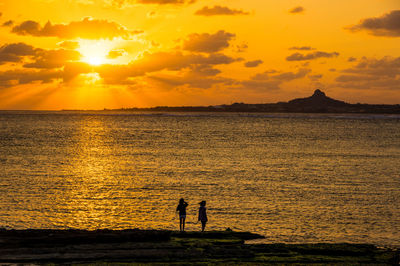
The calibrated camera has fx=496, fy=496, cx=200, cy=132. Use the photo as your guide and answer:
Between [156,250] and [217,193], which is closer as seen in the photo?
[156,250]

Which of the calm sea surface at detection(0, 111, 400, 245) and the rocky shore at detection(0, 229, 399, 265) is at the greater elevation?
the rocky shore at detection(0, 229, 399, 265)

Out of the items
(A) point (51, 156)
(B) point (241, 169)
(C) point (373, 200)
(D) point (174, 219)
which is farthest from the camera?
(A) point (51, 156)

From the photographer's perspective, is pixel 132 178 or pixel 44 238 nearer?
pixel 44 238

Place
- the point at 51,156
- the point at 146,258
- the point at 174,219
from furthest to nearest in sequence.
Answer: the point at 51,156
the point at 174,219
the point at 146,258

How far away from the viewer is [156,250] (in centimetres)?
2588

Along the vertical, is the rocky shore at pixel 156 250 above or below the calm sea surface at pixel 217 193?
above

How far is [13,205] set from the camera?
43.5 metres

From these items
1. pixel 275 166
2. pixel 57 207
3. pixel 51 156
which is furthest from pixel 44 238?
pixel 51 156

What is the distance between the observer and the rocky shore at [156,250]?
24688mm

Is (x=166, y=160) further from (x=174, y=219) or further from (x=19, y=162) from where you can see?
(x=174, y=219)

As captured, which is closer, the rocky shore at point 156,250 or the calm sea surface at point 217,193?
the rocky shore at point 156,250

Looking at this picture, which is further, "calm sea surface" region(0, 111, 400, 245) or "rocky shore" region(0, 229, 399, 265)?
"calm sea surface" region(0, 111, 400, 245)

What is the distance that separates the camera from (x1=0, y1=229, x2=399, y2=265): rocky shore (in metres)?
24.7

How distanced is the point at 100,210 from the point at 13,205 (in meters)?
7.89
